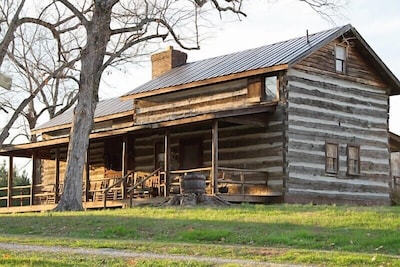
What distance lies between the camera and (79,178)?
26.6 m

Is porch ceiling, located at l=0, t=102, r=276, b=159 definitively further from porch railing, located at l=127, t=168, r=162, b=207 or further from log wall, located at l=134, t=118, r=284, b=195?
porch railing, located at l=127, t=168, r=162, b=207

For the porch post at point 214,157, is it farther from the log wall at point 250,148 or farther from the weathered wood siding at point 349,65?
the weathered wood siding at point 349,65

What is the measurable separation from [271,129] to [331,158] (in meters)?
3.04

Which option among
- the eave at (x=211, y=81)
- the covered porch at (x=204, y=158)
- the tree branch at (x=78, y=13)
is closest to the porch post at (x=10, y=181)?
the covered porch at (x=204, y=158)

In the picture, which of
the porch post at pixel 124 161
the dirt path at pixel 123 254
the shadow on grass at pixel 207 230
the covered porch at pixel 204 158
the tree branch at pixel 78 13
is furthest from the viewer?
the porch post at pixel 124 161

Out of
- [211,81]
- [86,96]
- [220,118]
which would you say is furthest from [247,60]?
[86,96]

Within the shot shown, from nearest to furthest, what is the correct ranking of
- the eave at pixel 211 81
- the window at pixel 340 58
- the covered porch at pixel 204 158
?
the covered porch at pixel 204 158 → the eave at pixel 211 81 → the window at pixel 340 58

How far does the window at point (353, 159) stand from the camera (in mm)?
29125

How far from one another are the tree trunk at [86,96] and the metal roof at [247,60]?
4.10 meters

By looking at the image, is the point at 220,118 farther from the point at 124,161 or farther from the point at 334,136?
the point at 334,136

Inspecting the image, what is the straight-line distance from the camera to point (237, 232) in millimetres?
16156

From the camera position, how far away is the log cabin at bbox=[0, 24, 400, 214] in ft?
87.3

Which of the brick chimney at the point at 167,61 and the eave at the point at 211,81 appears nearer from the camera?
the eave at the point at 211,81

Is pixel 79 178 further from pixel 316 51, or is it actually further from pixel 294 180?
pixel 316 51
